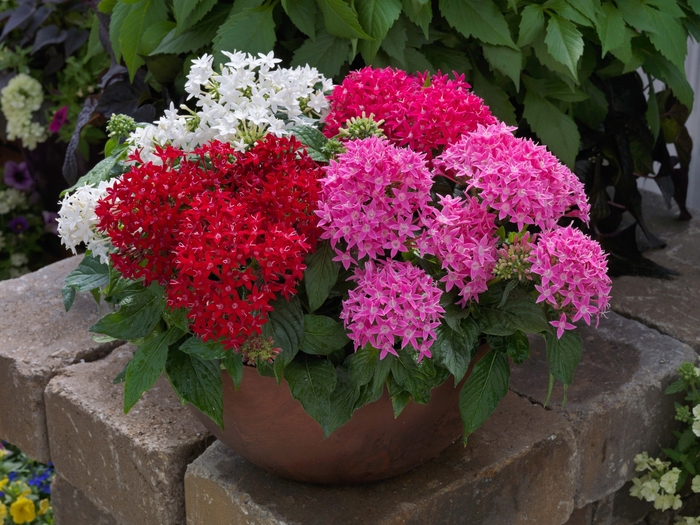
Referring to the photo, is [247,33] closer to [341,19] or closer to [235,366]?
[341,19]

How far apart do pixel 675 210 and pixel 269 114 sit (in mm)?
1487

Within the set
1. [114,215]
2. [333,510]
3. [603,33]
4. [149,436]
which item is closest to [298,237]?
[114,215]

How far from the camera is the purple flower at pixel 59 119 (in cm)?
243

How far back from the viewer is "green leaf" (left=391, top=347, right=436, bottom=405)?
0.97 metres

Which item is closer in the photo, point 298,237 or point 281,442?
point 298,237

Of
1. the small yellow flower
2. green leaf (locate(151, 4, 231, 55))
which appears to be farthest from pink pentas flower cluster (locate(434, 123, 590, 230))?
the small yellow flower

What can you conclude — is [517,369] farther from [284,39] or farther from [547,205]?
[284,39]

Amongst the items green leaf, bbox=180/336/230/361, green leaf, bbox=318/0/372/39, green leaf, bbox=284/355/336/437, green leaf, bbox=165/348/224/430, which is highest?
green leaf, bbox=318/0/372/39

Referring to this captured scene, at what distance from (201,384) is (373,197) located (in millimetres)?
316

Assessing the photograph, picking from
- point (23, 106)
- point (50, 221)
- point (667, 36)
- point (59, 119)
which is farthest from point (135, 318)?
point (50, 221)

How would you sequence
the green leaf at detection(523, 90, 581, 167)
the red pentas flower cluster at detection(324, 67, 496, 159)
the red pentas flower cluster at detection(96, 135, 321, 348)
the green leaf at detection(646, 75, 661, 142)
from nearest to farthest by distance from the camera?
the red pentas flower cluster at detection(96, 135, 321, 348), the red pentas flower cluster at detection(324, 67, 496, 159), the green leaf at detection(523, 90, 581, 167), the green leaf at detection(646, 75, 661, 142)

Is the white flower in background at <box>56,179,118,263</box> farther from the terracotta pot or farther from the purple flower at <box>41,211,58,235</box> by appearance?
the purple flower at <box>41,211,58,235</box>

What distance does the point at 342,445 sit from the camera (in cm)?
106

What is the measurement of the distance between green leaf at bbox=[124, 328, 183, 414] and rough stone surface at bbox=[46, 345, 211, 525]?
12.7 inches
